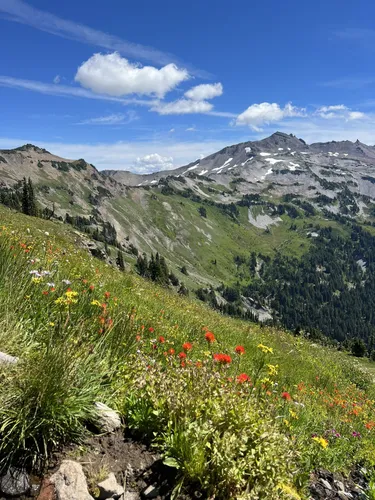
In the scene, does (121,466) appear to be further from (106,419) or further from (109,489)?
(106,419)

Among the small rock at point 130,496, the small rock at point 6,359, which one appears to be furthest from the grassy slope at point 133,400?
the small rock at point 130,496

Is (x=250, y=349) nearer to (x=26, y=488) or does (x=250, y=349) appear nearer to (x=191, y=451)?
(x=191, y=451)

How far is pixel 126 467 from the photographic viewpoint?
13.4ft

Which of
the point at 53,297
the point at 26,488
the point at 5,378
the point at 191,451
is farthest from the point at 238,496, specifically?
the point at 53,297

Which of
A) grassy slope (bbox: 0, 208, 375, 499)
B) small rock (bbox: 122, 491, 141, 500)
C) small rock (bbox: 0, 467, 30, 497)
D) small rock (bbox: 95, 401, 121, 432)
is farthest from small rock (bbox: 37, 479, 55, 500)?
small rock (bbox: 95, 401, 121, 432)

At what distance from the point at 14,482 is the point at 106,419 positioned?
47.9 inches

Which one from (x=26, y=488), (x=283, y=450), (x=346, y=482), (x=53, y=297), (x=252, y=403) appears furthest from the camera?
(x=53, y=297)

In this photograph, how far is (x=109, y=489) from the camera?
3662 millimetres

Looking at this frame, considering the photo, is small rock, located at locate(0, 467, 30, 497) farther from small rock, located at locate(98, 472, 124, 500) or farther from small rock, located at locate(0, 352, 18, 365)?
small rock, located at locate(0, 352, 18, 365)

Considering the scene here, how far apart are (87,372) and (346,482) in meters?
4.67

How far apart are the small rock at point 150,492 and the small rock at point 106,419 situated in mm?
898

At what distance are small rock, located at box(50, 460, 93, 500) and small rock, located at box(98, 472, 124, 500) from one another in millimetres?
157

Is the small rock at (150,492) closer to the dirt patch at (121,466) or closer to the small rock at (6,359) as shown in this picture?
A: the dirt patch at (121,466)

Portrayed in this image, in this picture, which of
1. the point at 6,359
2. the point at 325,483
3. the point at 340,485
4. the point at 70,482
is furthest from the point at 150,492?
the point at 340,485
